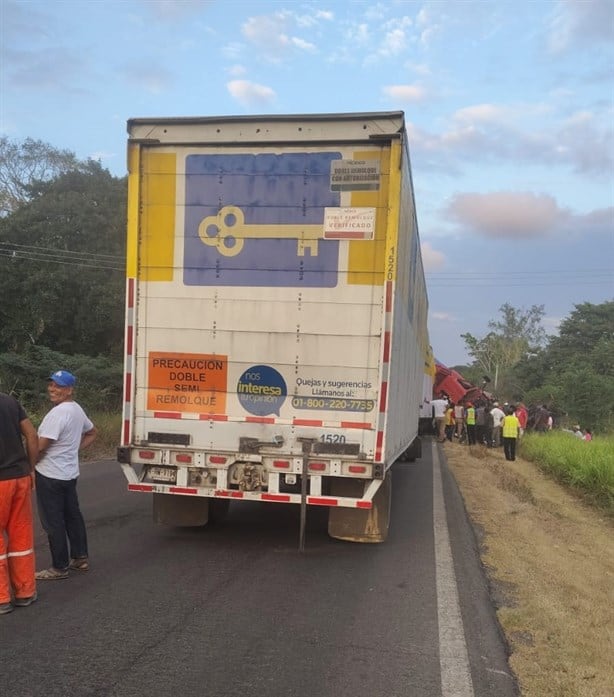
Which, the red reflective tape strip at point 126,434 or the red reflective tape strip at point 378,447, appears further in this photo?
the red reflective tape strip at point 126,434

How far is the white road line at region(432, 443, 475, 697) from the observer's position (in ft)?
11.9

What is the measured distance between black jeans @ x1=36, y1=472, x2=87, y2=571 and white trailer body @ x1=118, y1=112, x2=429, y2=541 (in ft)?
2.55

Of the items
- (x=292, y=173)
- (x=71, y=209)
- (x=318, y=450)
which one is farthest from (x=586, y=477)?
(x=71, y=209)

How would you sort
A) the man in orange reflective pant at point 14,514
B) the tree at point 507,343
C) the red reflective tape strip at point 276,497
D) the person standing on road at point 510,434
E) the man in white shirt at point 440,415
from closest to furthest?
the man in orange reflective pant at point 14,514 → the red reflective tape strip at point 276,497 → the person standing on road at point 510,434 → the man in white shirt at point 440,415 → the tree at point 507,343

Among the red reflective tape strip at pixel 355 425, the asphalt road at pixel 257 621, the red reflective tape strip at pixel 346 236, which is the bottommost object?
the asphalt road at pixel 257 621

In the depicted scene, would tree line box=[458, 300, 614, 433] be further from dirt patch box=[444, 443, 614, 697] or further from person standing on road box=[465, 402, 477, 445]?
dirt patch box=[444, 443, 614, 697]

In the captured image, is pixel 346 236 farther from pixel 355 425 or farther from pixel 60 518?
pixel 60 518

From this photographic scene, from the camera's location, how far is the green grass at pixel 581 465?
10.6 m

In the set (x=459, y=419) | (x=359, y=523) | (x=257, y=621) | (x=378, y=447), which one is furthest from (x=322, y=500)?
(x=459, y=419)

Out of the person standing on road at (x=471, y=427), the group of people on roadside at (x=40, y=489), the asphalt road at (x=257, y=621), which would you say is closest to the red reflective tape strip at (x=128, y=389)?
the group of people on roadside at (x=40, y=489)

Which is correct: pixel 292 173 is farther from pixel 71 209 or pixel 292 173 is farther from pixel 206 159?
pixel 71 209

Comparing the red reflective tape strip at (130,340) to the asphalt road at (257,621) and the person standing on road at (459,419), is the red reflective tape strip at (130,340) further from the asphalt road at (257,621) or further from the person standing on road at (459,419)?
the person standing on road at (459,419)

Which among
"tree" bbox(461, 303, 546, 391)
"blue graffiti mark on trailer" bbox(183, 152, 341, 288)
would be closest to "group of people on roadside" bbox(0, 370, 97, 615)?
"blue graffiti mark on trailer" bbox(183, 152, 341, 288)

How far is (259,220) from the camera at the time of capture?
599cm
